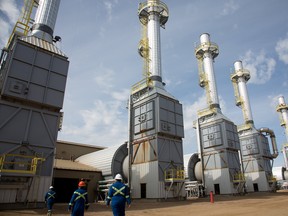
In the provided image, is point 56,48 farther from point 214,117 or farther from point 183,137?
point 214,117

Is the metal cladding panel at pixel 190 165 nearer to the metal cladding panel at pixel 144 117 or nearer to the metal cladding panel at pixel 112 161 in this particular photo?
the metal cladding panel at pixel 112 161

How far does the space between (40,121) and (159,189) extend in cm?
1187

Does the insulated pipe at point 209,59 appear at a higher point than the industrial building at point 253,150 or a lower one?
higher

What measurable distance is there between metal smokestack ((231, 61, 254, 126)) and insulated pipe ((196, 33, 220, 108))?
959 cm

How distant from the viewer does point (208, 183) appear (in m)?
30.2

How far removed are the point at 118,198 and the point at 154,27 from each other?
25.8 m

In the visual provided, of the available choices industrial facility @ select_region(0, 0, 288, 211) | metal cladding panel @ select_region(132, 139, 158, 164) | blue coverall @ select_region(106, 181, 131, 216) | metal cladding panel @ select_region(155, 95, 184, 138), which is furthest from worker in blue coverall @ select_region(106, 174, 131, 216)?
metal cladding panel @ select_region(155, 95, 184, 138)

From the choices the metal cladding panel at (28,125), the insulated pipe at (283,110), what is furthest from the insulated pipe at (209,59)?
the insulated pipe at (283,110)

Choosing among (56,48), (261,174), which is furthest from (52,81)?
(261,174)

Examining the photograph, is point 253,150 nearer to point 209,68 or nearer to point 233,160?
point 233,160

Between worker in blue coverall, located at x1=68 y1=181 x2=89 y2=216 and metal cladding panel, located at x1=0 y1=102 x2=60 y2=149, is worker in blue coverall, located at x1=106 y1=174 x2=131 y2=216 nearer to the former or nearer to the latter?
worker in blue coverall, located at x1=68 y1=181 x2=89 y2=216

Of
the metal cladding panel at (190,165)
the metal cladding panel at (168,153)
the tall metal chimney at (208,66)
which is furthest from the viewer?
the tall metal chimney at (208,66)

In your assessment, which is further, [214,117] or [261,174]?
[261,174]

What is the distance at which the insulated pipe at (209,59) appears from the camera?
1350 inches
